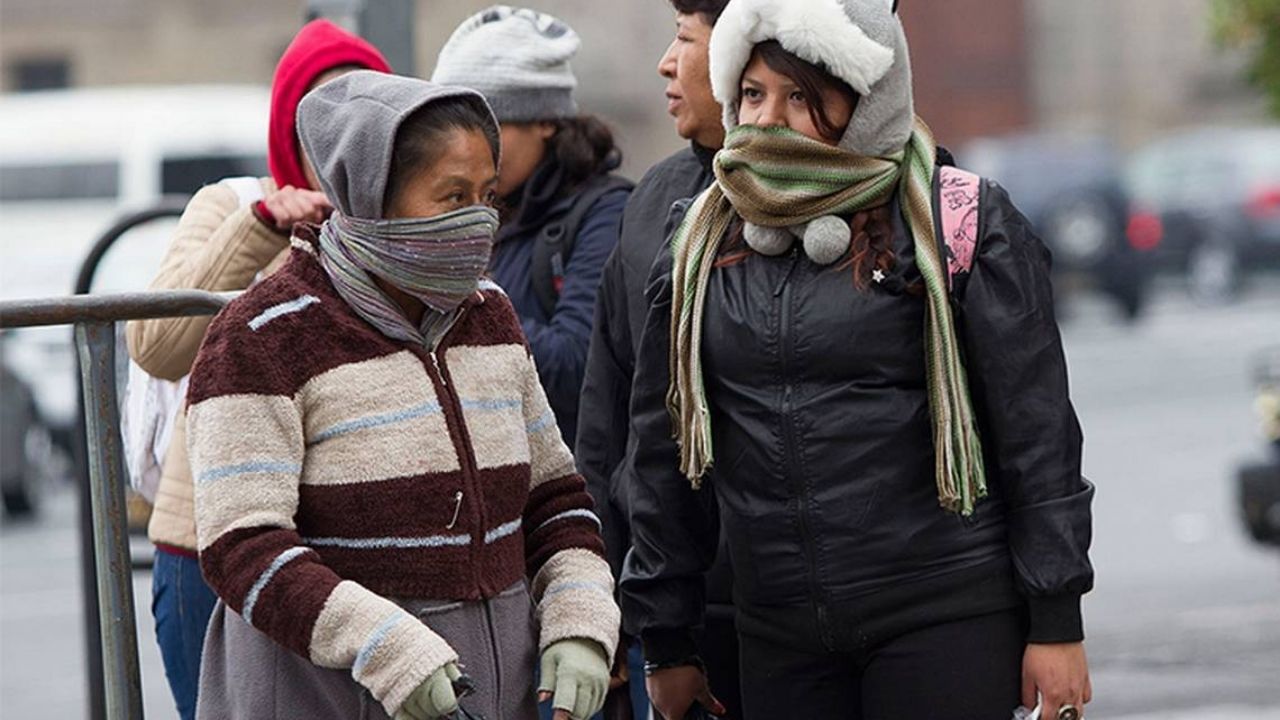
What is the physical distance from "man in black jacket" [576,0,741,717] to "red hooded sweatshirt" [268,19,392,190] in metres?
0.63

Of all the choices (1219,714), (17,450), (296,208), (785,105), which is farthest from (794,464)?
(17,450)

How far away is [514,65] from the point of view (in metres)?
4.82

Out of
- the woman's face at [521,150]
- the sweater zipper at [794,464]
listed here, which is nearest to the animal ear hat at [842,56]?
the sweater zipper at [794,464]

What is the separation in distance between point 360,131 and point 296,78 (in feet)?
4.16

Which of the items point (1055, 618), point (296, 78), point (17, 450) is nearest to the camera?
point (1055, 618)

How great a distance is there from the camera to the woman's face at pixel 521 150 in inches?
188

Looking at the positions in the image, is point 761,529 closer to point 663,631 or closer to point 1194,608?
point 663,631

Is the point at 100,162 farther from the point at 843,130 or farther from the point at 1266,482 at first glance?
the point at 843,130

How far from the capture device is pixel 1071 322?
2616cm

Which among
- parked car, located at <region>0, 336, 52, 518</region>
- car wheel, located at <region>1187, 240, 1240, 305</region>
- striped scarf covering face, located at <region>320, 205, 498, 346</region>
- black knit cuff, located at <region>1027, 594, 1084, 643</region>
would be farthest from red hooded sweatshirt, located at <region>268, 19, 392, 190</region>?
→ car wheel, located at <region>1187, 240, 1240, 305</region>

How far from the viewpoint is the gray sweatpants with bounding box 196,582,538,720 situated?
3254mm

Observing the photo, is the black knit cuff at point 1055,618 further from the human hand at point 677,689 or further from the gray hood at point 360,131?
the gray hood at point 360,131

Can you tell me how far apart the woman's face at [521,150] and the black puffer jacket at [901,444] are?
1.19m

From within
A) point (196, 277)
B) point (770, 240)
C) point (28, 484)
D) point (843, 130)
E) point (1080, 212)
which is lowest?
point (1080, 212)
